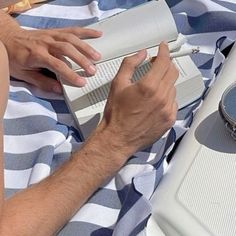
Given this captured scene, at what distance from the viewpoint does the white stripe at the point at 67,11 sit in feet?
4.50

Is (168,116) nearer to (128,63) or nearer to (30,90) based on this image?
(128,63)

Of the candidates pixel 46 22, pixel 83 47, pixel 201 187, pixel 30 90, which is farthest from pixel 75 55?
pixel 201 187

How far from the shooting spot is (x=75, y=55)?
115cm

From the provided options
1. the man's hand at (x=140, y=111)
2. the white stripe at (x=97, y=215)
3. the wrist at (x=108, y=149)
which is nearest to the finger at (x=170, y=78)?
the man's hand at (x=140, y=111)

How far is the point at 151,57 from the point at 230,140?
0.81ft

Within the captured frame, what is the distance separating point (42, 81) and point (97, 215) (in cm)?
31

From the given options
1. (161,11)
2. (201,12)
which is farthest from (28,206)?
(201,12)

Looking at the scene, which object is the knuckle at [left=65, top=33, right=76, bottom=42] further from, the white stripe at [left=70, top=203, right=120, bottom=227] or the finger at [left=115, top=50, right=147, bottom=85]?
the white stripe at [left=70, top=203, right=120, bottom=227]

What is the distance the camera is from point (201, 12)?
1320 mm

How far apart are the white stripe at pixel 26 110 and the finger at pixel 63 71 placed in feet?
0.23

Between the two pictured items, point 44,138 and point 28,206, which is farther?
point 44,138

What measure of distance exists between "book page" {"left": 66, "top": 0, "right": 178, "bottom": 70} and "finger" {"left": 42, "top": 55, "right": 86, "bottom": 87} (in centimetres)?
2

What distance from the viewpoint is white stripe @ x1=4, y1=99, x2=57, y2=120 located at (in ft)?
3.87

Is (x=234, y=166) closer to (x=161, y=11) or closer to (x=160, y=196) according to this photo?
(x=160, y=196)
